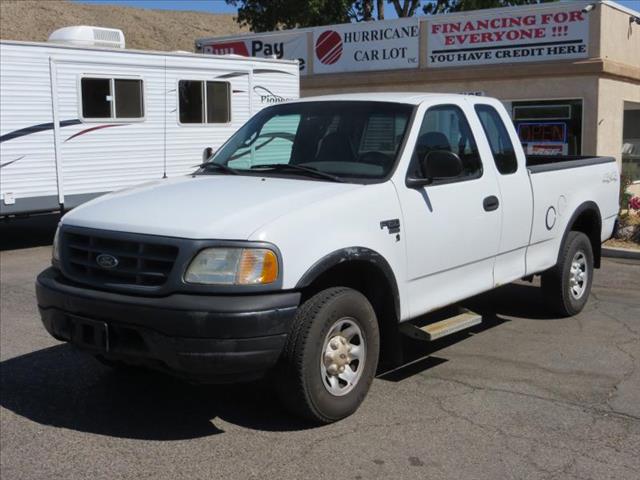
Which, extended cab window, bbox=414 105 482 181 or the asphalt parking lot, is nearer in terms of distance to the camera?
the asphalt parking lot

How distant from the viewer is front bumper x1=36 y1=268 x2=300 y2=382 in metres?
4.15

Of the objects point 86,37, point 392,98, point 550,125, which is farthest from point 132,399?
point 550,125

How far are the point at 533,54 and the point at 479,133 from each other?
9790 mm

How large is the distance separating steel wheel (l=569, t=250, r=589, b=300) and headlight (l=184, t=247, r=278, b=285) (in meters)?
3.86

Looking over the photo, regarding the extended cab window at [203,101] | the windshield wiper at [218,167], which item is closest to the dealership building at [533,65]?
the extended cab window at [203,101]

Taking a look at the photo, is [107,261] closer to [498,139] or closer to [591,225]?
[498,139]

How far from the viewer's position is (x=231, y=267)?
13.9 ft

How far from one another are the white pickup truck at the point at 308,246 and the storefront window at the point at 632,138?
10903 mm

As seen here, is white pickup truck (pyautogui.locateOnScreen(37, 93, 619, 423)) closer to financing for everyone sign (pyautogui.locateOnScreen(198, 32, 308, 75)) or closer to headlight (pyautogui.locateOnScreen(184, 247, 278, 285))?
headlight (pyautogui.locateOnScreen(184, 247, 278, 285))

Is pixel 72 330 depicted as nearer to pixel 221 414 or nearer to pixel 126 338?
pixel 126 338

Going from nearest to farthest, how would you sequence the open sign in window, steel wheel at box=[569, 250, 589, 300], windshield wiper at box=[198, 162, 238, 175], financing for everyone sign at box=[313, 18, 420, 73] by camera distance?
windshield wiper at box=[198, 162, 238, 175]
steel wheel at box=[569, 250, 589, 300]
the open sign in window
financing for everyone sign at box=[313, 18, 420, 73]

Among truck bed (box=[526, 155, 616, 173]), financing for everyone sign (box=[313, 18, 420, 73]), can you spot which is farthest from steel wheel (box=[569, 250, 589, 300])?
financing for everyone sign (box=[313, 18, 420, 73])

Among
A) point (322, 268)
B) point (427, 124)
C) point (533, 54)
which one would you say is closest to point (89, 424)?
point (322, 268)

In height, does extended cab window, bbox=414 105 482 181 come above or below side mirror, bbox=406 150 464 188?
above
